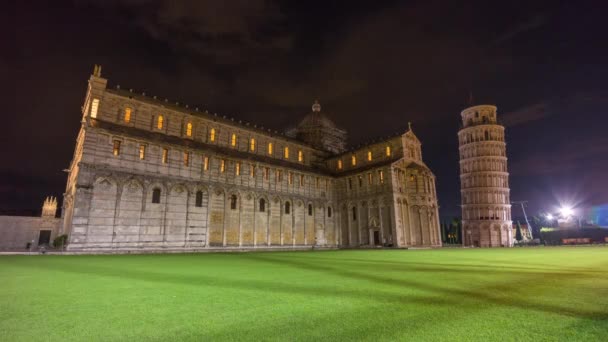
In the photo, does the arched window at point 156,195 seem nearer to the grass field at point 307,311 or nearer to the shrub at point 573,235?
the grass field at point 307,311

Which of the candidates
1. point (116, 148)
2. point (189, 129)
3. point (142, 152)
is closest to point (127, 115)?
point (116, 148)

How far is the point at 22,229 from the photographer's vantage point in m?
41.6

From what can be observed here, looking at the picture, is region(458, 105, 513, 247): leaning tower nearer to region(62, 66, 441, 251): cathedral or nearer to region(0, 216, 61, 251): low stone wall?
region(62, 66, 441, 251): cathedral

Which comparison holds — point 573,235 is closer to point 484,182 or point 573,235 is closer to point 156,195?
point 484,182

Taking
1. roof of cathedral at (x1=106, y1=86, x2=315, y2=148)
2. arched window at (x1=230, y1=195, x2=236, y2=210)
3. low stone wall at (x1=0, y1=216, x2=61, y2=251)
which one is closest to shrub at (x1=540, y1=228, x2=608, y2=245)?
roof of cathedral at (x1=106, y1=86, x2=315, y2=148)

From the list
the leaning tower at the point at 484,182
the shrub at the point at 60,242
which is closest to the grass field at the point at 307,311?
the shrub at the point at 60,242

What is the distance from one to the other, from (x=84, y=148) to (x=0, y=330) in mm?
30638

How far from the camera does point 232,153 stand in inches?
1665

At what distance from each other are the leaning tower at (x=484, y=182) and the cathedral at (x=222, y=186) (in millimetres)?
24744

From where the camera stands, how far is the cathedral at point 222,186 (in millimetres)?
31094

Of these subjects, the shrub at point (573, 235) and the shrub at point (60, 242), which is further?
the shrub at point (573, 235)

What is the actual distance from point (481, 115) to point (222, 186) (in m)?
63.6

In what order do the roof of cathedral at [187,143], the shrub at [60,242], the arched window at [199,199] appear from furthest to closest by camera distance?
the arched window at [199,199] < the roof of cathedral at [187,143] < the shrub at [60,242]

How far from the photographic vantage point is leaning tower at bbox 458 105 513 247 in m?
66.5
